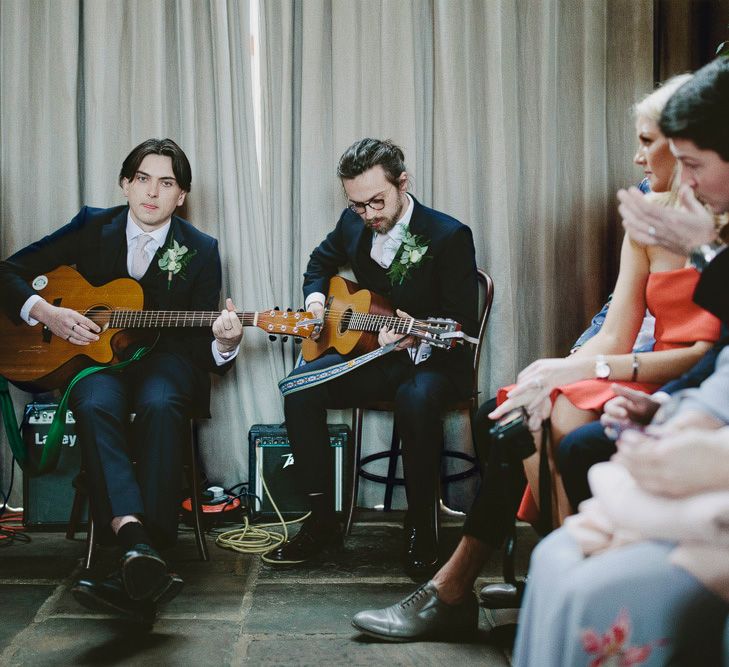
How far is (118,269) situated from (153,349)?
348 mm

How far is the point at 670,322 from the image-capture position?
6.19 ft

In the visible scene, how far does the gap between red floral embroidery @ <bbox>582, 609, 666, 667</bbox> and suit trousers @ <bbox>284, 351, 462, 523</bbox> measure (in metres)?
1.61

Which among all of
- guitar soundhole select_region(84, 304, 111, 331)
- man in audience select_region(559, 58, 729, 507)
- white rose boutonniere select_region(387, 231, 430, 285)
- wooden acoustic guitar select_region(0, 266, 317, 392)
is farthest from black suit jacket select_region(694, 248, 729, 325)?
guitar soundhole select_region(84, 304, 111, 331)

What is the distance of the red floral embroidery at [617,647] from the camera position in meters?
0.98

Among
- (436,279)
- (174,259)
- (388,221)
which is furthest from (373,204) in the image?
(174,259)

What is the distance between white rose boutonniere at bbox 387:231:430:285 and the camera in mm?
2912

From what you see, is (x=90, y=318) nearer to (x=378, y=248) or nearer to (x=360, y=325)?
(x=360, y=325)

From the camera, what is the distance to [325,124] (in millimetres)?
3383

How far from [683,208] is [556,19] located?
2305mm

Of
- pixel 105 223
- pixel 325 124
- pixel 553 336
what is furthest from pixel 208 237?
pixel 553 336

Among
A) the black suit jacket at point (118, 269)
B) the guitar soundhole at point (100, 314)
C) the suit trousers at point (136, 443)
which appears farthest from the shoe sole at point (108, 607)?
the guitar soundhole at point (100, 314)

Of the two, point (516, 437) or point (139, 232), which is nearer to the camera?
point (516, 437)

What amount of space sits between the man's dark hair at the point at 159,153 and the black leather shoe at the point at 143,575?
1515mm

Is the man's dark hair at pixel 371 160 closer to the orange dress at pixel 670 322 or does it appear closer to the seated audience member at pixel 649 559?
the orange dress at pixel 670 322
